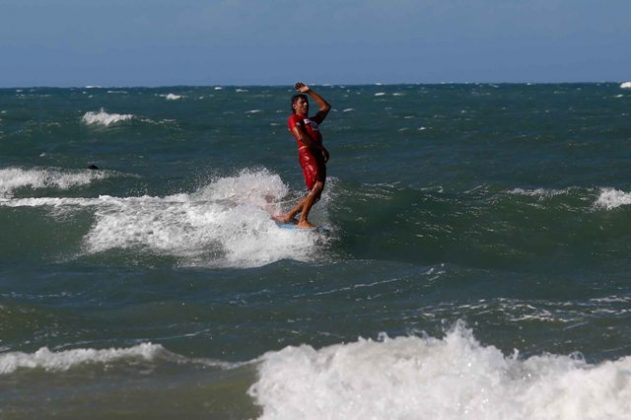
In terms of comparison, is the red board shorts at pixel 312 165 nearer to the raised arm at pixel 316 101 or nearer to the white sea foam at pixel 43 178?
the raised arm at pixel 316 101

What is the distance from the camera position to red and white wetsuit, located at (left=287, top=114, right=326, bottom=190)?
11273mm

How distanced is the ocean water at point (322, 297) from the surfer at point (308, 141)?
1.54 feet

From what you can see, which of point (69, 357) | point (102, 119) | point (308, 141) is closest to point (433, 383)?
point (69, 357)

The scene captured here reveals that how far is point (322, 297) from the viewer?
9125 mm

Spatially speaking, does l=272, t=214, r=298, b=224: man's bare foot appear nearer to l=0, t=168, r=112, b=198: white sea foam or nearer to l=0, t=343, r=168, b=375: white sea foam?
l=0, t=343, r=168, b=375: white sea foam

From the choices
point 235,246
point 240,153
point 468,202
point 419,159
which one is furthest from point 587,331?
point 240,153

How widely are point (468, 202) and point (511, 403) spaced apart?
340 inches

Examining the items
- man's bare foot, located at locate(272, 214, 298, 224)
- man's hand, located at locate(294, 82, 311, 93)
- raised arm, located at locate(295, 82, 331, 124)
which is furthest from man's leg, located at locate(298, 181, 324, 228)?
man's hand, located at locate(294, 82, 311, 93)

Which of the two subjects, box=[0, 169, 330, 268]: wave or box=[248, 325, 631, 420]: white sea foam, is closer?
box=[248, 325, 631, 420]: white sea foam

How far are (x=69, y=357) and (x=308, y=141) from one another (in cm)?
471

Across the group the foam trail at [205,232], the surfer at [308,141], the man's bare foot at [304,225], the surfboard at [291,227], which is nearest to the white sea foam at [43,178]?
the foam trail at [205,232]

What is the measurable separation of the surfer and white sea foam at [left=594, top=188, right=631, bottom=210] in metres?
4.63

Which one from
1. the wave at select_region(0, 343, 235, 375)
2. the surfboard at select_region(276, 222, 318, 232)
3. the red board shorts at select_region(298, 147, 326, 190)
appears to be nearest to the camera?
the wave at select_region(0, 343, 235, 375)

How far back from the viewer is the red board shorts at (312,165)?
11.4 metres
